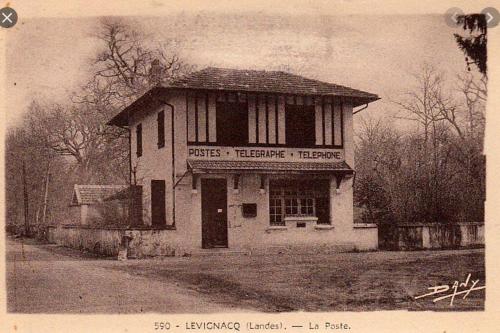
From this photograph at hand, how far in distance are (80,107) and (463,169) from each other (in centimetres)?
767

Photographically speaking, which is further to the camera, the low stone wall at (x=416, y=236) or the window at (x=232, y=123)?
the low stone wall at (x=416, y=236)

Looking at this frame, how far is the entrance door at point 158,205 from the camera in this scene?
14992 millimetres

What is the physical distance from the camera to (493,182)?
34.5ft

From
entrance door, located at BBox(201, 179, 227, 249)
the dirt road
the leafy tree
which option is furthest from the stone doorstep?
the leafy tree

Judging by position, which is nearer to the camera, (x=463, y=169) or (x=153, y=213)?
(x=463, y=169)

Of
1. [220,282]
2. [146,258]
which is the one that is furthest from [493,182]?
[146,258]

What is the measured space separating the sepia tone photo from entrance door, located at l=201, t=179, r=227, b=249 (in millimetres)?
34

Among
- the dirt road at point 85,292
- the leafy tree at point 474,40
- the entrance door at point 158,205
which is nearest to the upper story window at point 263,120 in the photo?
the entrance door at point 158,205

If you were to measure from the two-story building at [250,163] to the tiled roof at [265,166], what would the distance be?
2 centimetres

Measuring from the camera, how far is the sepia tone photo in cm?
1071

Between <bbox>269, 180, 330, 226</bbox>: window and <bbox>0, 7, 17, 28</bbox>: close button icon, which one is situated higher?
<bbox>0, 7, 17, 28</bbox>: close button icon

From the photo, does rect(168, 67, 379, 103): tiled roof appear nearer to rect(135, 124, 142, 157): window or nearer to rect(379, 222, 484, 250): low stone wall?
rect(135, 124, 142, 157): window

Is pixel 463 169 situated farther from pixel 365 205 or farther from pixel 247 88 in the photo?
pixel 247 88

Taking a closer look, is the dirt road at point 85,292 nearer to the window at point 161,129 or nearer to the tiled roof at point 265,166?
the tiled roof at point 265,166
